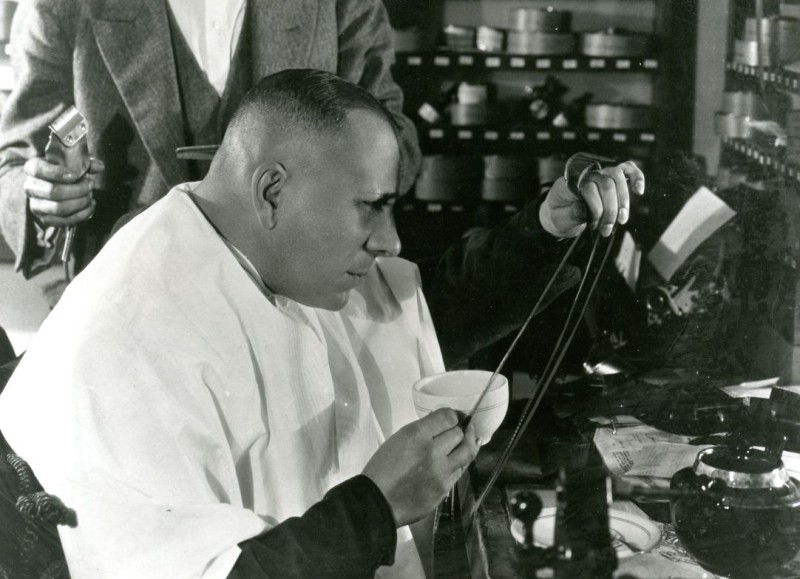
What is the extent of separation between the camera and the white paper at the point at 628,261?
91.8 inches

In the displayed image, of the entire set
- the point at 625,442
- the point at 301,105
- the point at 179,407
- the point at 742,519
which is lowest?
the point at 625,442

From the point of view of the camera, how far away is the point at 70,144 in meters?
1.51

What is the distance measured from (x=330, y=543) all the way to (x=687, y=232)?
4.58 ft

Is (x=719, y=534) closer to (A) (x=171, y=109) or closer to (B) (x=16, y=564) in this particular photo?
(B) (x=16, y=564)

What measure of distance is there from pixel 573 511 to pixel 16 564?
30.5 inches

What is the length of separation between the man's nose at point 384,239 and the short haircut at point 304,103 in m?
0.15

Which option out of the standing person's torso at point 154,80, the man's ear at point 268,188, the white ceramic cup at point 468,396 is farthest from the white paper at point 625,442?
the standing person's torso at point 154,80

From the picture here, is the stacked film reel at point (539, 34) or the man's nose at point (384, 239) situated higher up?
the stacked film reel at point (539, 34)

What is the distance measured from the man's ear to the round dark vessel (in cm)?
70

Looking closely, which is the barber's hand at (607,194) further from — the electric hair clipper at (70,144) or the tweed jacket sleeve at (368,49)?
the electric hair clipper at (70,144)

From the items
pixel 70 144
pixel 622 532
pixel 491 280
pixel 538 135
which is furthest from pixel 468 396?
pixel 538 135

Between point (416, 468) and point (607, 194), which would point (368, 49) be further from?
point (416, 468)

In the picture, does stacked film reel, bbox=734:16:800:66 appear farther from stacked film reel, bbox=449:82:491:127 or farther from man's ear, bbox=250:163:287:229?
man's ear, bbox=250:163:287:229

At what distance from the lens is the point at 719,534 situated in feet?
3.33
